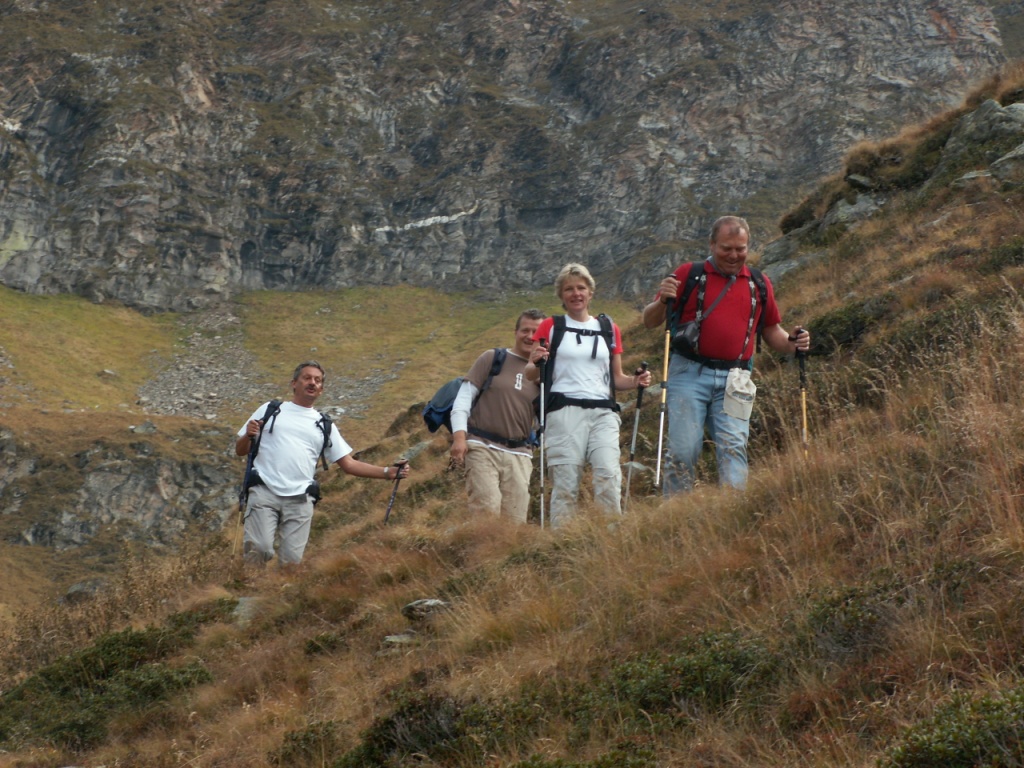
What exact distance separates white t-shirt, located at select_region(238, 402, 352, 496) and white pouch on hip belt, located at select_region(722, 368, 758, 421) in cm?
367

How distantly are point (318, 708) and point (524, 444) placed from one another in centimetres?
357

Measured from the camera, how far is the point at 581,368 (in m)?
7.51

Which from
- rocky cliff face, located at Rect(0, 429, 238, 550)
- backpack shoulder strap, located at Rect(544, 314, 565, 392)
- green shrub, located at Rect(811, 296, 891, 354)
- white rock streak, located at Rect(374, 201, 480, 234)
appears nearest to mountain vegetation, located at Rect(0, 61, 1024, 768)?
backpack shoulder strap, located at Rect(544, 314, 565, 392)

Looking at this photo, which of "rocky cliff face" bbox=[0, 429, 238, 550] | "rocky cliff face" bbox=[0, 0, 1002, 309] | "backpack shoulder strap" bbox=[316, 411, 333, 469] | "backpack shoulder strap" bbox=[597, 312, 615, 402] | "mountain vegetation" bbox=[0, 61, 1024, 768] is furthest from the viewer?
"rocky cliff face" bbox=[0, 0, 1002, 309]

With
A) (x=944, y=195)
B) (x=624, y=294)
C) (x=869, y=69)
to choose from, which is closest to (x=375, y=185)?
(x=624, y=294)

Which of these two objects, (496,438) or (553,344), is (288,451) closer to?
(496,438)

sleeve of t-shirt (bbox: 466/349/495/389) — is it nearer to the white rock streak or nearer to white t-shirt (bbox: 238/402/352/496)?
white t-shirt (bbox: 238/402/352/496)

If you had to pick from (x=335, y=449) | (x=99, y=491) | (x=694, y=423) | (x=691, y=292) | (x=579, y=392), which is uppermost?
(x=691, y=292)

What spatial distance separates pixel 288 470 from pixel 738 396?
162 inches

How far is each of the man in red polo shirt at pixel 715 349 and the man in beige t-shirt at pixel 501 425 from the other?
156 centimetres

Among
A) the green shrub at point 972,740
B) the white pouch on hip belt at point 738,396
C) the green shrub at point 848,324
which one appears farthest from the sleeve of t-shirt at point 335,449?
the green shrub at point 972,740

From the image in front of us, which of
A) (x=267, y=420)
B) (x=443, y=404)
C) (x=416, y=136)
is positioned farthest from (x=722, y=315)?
(x=416, y=136)

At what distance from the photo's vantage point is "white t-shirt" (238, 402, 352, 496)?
8.73m

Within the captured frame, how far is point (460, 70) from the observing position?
13475cm
